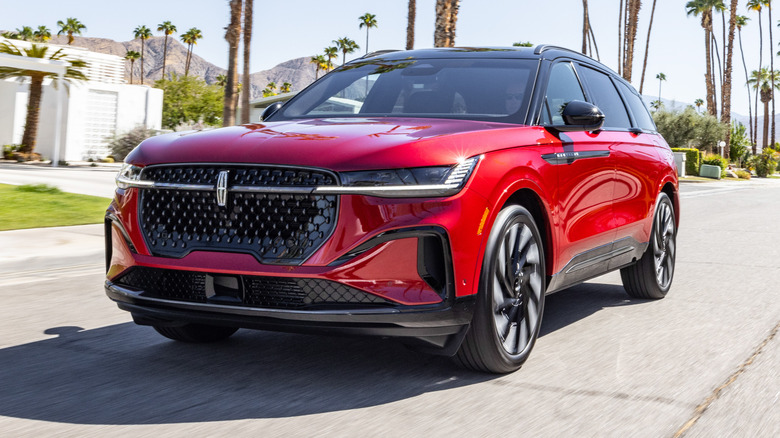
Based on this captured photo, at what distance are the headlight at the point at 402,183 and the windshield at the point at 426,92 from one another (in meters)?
1.23

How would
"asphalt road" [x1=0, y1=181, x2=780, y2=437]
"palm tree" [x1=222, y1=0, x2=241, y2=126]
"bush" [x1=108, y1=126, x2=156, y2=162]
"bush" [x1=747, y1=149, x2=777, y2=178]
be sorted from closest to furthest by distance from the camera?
"asphalt road" [x1=0, y1=181, x2=780, y2=437] → "palm tree" [x1=222, y1=0, x2=241, y2=126] → "bush" [x1=108, y1=126, x2=156, y2=162] → "bush" [x1=747, y1=149, x2=777, y2=178]

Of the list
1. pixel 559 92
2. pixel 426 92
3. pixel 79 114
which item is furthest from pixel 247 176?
pixel 79 114

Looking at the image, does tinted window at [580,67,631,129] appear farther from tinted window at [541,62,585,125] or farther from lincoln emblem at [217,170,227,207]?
lincoln emblem at [217,170,227,207]

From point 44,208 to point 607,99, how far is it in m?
8.88

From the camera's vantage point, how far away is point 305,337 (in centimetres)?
537

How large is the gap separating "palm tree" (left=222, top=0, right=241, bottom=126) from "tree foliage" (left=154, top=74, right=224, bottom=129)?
24.2 m

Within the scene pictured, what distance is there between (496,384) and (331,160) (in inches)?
57.6

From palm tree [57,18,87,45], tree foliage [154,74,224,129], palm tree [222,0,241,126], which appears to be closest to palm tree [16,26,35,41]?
palm tree [57,18,87,45]

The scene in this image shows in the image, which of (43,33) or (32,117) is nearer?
(32,117)

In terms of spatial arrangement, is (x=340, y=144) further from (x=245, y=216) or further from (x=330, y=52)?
(x=330, y=52)

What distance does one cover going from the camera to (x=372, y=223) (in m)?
3.84

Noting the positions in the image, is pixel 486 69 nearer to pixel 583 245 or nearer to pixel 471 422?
pixel 583 245

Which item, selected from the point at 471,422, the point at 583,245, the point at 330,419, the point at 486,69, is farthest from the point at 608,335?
the point at 330,419

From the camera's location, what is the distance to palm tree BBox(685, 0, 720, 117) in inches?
2613
